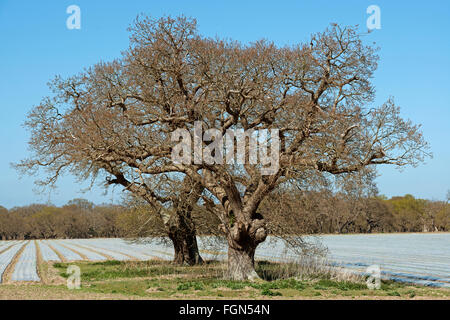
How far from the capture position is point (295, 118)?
17.9 m

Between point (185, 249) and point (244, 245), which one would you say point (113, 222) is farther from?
point (244, 245)

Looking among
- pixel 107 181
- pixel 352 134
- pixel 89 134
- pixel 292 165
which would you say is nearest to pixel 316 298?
pixel 292 165

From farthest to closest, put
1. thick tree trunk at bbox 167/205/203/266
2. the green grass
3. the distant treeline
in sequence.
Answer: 1. the distant treeline
2. thick tree trunk at bbox 167/205/203/266
3. the green grass

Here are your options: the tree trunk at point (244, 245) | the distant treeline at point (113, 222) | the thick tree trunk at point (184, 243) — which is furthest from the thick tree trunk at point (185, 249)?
the distant treeline at point (113, 222)

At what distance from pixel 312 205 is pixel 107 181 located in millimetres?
10641

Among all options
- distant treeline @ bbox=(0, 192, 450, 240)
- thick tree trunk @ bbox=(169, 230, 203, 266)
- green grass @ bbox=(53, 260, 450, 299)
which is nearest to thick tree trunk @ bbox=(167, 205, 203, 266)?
thick tree trunk @ bbox=(169, 230, 203, 266)

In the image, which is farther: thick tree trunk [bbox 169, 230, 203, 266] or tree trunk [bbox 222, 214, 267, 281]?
thick tree trunk [bbox 169, 230, 203, 266]
